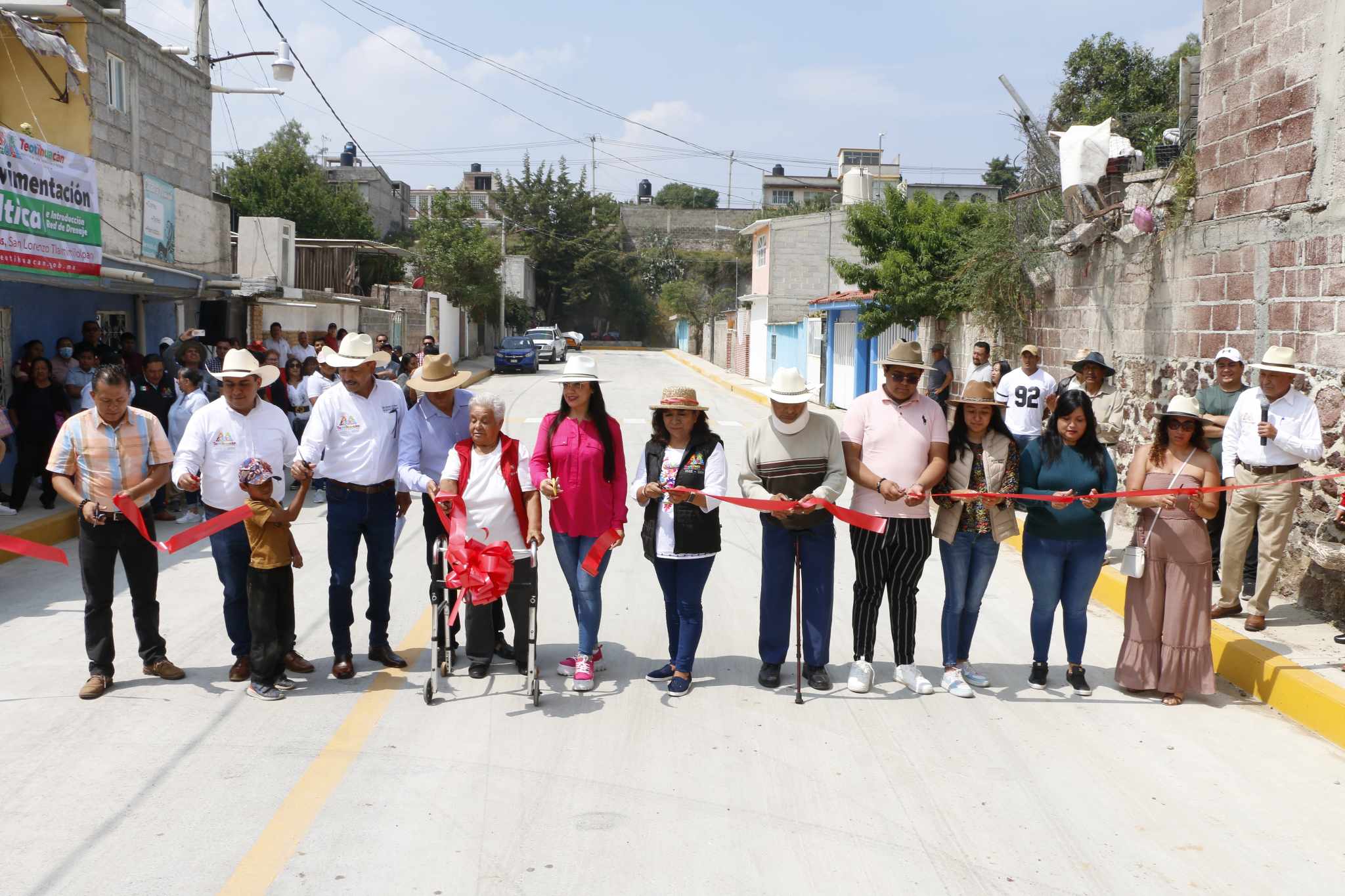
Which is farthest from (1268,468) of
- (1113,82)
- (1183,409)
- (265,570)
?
(1113,82)

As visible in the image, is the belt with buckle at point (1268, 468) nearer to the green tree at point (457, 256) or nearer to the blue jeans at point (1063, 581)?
the blue jeans at point (1063, 581)

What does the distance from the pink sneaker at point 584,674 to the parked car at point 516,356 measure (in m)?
36.0


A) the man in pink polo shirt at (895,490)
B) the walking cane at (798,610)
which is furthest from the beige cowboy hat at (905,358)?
the walking cane at (798,610)

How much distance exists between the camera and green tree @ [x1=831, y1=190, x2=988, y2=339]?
1984 centimetres

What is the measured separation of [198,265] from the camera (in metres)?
19.0

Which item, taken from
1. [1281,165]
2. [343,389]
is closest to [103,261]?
[343,389]

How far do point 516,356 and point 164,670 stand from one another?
35859 mm

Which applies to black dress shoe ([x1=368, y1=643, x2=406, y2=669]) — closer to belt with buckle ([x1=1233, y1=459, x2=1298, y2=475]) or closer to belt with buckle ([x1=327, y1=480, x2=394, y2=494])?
belt with buckle ([x1=327, y1=480, x2=394, y2=494])

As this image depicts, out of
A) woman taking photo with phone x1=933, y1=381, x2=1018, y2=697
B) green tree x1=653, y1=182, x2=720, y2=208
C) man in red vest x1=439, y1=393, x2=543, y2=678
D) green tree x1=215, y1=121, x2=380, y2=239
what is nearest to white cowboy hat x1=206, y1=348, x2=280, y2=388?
man in red vest x1=439, y1=393, x2=543, y2=678

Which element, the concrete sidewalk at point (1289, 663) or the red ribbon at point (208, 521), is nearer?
the concrete sidewalk at point (1289, 663)

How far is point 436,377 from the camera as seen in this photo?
21.3 feet

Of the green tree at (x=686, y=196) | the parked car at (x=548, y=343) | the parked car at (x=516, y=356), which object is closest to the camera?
the parked car at (x=516, y=356)

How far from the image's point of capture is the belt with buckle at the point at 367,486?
20.6 feet

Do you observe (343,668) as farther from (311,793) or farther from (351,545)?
(311,793)
